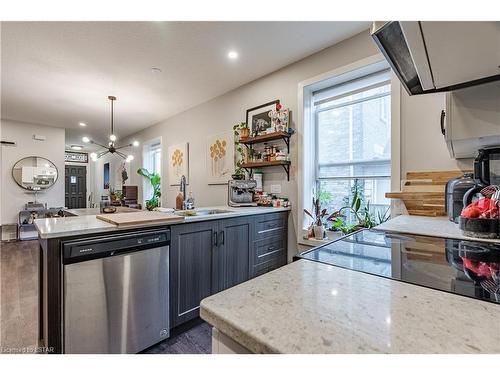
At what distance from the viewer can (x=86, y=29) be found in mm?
2252

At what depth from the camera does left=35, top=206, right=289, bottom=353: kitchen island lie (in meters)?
1.33

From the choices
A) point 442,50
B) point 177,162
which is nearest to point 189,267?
point 442,50

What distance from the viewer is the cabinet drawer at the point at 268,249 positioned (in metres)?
2.54

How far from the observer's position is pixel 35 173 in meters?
5.61

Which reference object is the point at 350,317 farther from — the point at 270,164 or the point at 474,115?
the point at 270,164

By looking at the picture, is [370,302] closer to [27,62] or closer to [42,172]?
[27,62]

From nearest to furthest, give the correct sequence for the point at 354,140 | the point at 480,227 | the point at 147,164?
the point at 480,227
the point at 354,140
the point at 147,164

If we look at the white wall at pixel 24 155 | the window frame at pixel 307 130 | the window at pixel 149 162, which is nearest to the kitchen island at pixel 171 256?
the window frame at pixel 307 130

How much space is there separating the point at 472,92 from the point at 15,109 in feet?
21.4

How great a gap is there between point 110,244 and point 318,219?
1.97 meters

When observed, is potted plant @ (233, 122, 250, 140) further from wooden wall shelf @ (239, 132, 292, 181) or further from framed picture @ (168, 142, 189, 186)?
framed picture @ (168, 142, 189, 186)

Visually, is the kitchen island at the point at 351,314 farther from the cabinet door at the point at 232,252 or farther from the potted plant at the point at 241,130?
the potted plant at the point at 241,130

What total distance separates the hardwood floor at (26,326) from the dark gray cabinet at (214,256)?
0.42ft
